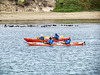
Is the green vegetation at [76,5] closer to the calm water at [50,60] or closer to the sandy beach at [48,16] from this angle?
the sandy beach at [48,16]

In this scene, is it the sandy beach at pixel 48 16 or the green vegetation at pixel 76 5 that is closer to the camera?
the sandy beach at pixel 48 16

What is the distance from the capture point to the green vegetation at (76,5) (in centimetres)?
9154

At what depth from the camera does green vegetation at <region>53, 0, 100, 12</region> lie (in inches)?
3604

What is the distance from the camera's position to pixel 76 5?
93.6 metres

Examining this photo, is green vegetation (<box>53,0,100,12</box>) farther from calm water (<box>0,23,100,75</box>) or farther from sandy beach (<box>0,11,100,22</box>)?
calm water (<box>0,23,100,75</box>)

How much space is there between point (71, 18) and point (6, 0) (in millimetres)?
22105

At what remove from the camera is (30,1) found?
94.5 m

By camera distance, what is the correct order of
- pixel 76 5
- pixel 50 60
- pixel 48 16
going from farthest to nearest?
1. pixel 76 5
2. pixel 48 16
3. pixel 50 60

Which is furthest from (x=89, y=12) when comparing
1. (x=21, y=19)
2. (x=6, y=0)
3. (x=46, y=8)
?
(x=6, y=0)

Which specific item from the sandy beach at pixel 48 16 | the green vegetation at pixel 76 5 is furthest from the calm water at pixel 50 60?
the green vegetation at pixel 76 5

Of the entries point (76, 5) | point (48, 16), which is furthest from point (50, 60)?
point (76, 5)

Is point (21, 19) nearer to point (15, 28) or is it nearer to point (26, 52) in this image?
point (15, 28)

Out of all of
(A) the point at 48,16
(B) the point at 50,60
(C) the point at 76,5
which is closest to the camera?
(B) the point at 50,60

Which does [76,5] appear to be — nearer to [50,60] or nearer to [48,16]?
[48,16]
